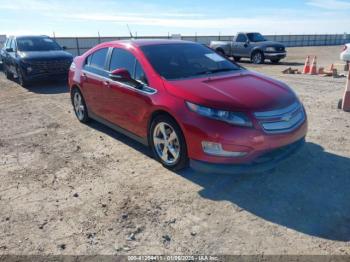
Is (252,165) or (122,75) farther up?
(122,75)

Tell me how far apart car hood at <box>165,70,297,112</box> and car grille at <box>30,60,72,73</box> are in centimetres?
845

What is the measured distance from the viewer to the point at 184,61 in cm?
510

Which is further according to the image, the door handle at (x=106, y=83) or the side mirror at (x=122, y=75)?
the door handle at (x=106, y=83)

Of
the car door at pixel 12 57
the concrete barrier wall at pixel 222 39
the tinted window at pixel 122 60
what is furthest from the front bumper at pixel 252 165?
the concrete barrier wall at pixel 222 39

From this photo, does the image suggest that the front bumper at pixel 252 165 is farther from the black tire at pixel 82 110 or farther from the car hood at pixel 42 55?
the car hood at pixel 42 55

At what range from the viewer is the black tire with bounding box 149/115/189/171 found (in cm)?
418

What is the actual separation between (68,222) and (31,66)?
30.3ft

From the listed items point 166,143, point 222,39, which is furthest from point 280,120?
point 222,39

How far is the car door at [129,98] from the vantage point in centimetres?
473

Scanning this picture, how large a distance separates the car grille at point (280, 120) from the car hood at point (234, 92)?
67mm

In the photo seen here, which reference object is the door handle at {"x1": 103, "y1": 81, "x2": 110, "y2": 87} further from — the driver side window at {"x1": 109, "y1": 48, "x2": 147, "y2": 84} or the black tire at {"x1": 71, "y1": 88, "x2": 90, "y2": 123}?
the black tire at {"x1": 71, "y1": 88, "x2": 90, "y2": 123}

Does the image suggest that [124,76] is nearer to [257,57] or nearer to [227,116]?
[227,116]

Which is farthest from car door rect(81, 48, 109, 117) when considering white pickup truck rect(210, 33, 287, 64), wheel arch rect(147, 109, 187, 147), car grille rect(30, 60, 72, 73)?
white pickup truck rect(210, 33, 287, 64)

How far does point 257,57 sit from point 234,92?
16.8 m
